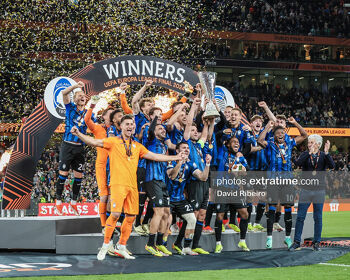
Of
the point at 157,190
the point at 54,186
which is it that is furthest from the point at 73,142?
the point at 54,186

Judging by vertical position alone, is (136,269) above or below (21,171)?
below

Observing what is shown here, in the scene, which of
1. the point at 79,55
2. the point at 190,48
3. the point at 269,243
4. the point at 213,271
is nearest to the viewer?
the point at 213,271

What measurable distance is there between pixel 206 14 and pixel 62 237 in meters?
29.0

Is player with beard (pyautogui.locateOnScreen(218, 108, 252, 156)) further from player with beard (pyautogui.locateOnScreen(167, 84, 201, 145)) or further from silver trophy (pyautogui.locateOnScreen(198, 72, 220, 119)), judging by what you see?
player with beard (pyautogui.locateOnScreen(167, 84, 201, 145))

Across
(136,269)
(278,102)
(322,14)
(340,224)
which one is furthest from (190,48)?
(136,269)

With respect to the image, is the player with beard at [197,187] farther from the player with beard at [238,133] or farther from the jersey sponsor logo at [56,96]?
the jersey sponsor logo at [56,96]

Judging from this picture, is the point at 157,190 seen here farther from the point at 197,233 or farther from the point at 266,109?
the point at 266,109

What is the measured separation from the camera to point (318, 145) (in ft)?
31.2

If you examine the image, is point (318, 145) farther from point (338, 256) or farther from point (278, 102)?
point (278, 102)

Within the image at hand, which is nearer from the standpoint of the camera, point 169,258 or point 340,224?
point 169,258

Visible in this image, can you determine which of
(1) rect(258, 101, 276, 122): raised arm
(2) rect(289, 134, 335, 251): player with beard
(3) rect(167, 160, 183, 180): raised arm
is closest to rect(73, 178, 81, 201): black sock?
(3) rect(167, 160, 183, 180): raised arm

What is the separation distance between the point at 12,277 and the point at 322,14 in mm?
37700

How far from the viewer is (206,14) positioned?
36.4 meters

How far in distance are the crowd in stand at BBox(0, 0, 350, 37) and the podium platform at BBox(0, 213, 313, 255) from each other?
17478 millimetres
